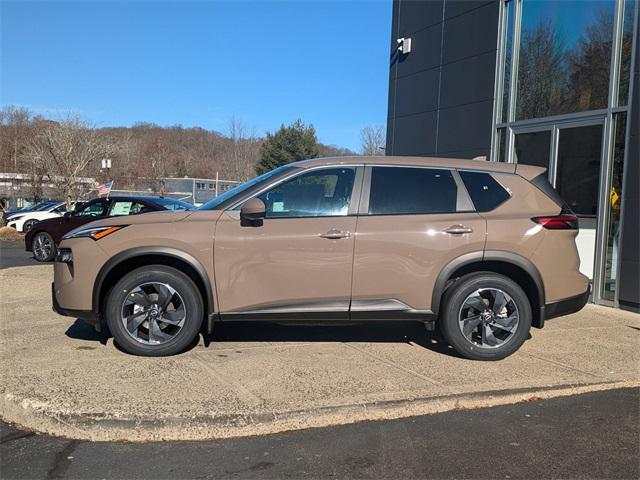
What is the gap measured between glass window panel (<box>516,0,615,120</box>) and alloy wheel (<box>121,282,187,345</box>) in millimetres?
6786

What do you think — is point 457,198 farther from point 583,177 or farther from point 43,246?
point 43,246

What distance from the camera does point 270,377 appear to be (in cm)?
448

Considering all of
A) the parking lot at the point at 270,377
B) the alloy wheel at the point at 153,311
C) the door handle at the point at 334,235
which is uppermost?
the door handle at the point at 334,235

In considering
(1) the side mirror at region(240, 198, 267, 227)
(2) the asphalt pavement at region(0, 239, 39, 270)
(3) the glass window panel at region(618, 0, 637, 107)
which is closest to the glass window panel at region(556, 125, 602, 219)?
(3) the glass window panel at region(618, 0, 637, 107)

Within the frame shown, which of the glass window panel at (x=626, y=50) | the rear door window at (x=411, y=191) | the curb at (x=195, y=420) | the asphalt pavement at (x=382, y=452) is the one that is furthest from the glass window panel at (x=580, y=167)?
the curb at (x=195, y=420)

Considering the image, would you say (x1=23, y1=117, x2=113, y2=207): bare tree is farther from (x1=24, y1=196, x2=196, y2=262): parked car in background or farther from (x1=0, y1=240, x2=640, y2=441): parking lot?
(x1=0, y1=240, x2=640, y2=441): parking lot

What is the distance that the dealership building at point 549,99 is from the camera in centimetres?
776

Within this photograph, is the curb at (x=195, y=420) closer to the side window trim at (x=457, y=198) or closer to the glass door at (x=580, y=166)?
the side window trim at (x=457, y=198)

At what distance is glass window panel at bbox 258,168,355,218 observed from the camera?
16.2ft

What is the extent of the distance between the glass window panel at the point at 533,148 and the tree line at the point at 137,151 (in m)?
10.6

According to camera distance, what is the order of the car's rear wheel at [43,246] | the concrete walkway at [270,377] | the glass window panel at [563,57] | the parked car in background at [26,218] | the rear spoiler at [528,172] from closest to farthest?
the concrete walkway at [270,377], the rear spoiler at [528,172], the glass window panel at [563,57], the car's rear wheel at [43,246], the parked car in background at [26,218]

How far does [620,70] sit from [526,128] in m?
1.88

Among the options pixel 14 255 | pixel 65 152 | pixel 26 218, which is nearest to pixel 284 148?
pixel 65 152

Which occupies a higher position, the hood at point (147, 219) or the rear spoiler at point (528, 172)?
the rear spoiler at point (528, 172)
